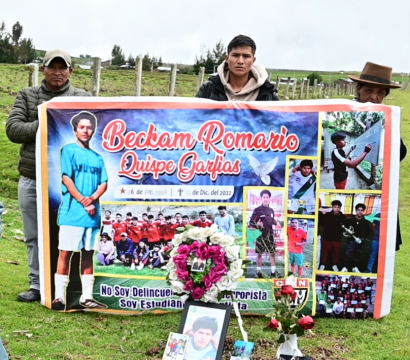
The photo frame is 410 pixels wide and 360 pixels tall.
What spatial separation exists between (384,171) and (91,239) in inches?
93.4

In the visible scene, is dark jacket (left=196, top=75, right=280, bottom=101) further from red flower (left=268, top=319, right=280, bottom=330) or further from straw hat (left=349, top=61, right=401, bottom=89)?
red flower (left=268, top=319, right=280, bottom=330)

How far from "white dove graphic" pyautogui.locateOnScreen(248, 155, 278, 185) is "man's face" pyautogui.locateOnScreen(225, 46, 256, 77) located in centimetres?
71

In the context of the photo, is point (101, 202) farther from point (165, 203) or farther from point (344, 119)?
point (344, 119)

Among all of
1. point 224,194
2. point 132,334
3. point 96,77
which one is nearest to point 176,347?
point 132,334

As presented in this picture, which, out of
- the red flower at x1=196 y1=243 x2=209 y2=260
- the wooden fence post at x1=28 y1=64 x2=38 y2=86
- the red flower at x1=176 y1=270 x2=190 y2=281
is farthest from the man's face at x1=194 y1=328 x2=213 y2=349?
the wooden fence post at x1=28 y1=64 x2=38 y2=86

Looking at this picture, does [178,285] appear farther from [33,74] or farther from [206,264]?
[33,74]

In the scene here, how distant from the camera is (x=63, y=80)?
5.09 metres

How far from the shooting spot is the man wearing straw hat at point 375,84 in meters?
5.12

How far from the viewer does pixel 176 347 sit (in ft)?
12.9

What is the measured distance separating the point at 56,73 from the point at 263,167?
1.80m

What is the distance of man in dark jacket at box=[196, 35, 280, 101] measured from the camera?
16.7ft

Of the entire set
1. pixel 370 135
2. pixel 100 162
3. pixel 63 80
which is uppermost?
pixel 63 80

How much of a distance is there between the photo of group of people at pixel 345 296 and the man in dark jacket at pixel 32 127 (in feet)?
7.65

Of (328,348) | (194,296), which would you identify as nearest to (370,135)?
(328,348)
